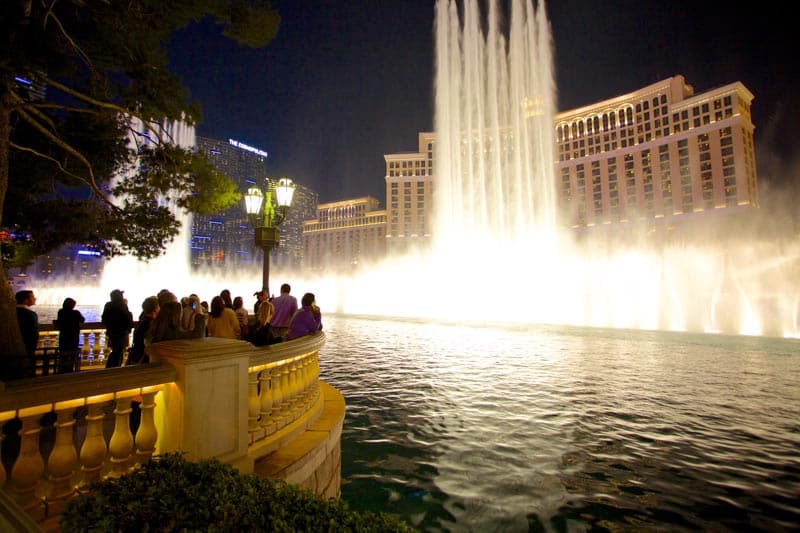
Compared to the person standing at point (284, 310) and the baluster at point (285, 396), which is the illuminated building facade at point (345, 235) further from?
the baluster at point (285, 396)

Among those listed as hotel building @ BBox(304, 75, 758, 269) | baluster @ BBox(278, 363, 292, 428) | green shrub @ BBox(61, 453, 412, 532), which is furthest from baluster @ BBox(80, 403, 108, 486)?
hotel building @ BBox(304, 75, 758, 269)

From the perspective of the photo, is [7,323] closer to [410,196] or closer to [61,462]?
[61,462]

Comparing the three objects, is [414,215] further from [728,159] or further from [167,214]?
[167,214]

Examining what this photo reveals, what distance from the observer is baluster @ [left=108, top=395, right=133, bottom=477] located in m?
3.00

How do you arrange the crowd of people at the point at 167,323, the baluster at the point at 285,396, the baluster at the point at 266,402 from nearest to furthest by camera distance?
the baluster at the point at 266,402 → the baluster at the point at 285,396 → the crowd of people at the point at 167,323

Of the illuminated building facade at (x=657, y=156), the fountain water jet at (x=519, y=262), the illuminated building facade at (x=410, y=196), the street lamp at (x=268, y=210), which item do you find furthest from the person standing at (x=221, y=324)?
the illuminated building facade at (x=410, y=196)

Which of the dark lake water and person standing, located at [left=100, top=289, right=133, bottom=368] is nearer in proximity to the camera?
the dark lake water

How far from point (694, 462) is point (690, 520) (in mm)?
1770

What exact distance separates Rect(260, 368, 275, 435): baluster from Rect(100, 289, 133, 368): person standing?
5965 mm

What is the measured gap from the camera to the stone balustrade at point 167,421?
8.68 ft

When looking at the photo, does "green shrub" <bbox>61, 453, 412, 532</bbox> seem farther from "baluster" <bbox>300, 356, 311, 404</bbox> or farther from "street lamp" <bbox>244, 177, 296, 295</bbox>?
"street lamp" <bbox>244, 177, 296, 295</bbox>

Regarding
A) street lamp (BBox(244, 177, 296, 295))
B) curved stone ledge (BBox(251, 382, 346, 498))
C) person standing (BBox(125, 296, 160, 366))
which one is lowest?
curved stone ledge (BBox(251, 382, 346, 498))

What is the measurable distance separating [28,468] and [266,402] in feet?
6.40

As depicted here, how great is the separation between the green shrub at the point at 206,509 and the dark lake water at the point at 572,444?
101 inches
